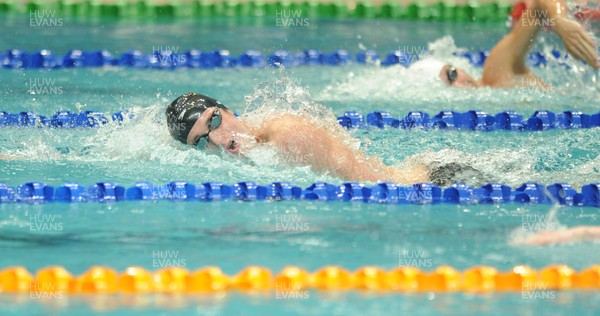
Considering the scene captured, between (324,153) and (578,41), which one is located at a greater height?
(578,41)

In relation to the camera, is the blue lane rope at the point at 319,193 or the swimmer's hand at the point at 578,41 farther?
the swimmer's hand at the point at 578,41

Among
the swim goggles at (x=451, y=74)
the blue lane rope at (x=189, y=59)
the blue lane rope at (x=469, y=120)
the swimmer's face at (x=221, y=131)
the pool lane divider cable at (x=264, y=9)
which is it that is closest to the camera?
the swimmer's face at (x=221, y=131)

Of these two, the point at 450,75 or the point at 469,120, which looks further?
the point at 450,75

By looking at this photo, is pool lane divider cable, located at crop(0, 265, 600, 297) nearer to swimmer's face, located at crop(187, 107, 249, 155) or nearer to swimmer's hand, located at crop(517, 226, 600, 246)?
swimmer's hand, located at crop(517, 226, 600, 246)

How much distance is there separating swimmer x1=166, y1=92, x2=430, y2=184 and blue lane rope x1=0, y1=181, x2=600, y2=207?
0.13 meters

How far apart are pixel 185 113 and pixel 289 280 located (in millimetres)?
1477

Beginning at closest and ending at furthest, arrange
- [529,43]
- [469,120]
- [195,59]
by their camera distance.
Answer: [469,120], [529,43], [195,59]

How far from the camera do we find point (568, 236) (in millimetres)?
3488

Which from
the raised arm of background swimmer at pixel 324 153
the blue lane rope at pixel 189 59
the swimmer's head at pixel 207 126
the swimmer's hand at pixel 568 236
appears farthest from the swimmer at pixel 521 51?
the swimmer's hand at pixel 568 236

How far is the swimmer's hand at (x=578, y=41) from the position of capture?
17.6ft

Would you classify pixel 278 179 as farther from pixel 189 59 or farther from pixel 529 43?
pixel 189 59

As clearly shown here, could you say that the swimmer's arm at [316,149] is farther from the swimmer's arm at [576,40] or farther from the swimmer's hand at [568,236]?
the swimmer's arm at [576,40]

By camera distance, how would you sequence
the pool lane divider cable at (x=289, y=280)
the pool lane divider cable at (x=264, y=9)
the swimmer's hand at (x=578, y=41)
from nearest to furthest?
the pool lane divider cable at (x=289, y=280), the swimmer's hand at (x=578, y=41), the pool lane divider cable at (x=264, y=9)

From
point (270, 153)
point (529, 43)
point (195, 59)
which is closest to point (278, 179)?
point (270, 153)
